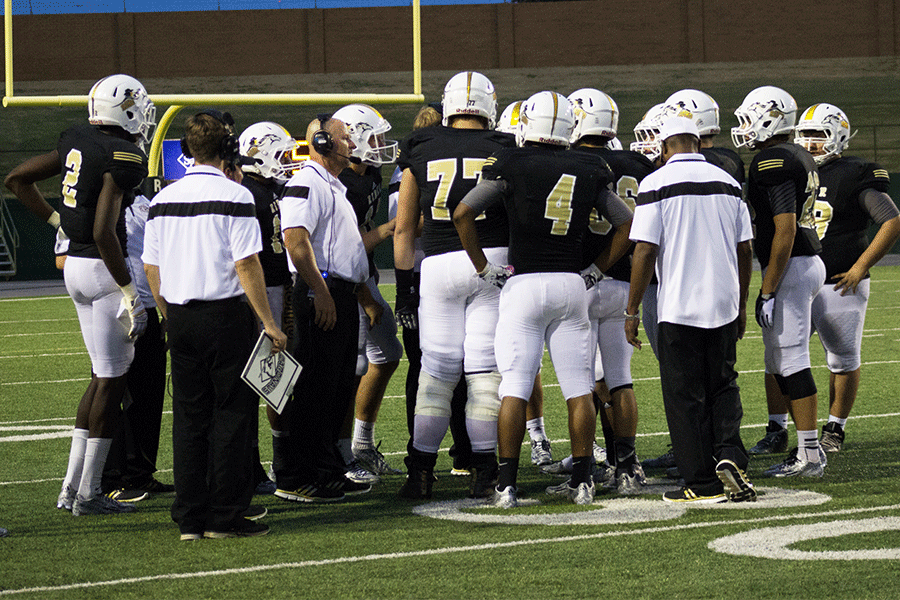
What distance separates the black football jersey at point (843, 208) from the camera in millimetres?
6805

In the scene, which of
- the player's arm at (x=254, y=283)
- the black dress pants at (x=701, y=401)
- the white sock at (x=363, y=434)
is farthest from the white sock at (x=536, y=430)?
the player's arm at (x=254, y=283)

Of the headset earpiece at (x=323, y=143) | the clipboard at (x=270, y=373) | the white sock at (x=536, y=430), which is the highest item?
the headset earpiece at (x=323, y=143)

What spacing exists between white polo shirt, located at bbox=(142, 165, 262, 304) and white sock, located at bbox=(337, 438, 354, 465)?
1777 mm

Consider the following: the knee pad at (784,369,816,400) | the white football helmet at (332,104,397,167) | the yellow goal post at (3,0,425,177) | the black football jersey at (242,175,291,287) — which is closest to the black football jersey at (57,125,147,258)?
the black football jersey at (242,175,291,287)

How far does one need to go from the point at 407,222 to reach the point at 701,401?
1718 mm

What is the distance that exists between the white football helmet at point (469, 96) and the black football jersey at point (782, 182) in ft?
4.76

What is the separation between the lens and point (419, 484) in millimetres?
5824

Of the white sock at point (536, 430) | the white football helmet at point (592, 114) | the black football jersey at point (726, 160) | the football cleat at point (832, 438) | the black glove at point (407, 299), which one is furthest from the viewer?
the white sock at point (536, 430)

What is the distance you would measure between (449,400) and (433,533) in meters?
0.99

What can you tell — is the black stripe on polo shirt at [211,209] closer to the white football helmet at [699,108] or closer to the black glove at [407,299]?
the black glove at [407,299]

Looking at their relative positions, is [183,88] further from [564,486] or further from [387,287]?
[564,486]

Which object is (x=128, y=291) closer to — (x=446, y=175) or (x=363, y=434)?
(x=446, y=175)

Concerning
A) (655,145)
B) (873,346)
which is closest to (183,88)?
(873,346)

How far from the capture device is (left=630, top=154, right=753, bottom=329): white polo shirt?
18.0 ft
